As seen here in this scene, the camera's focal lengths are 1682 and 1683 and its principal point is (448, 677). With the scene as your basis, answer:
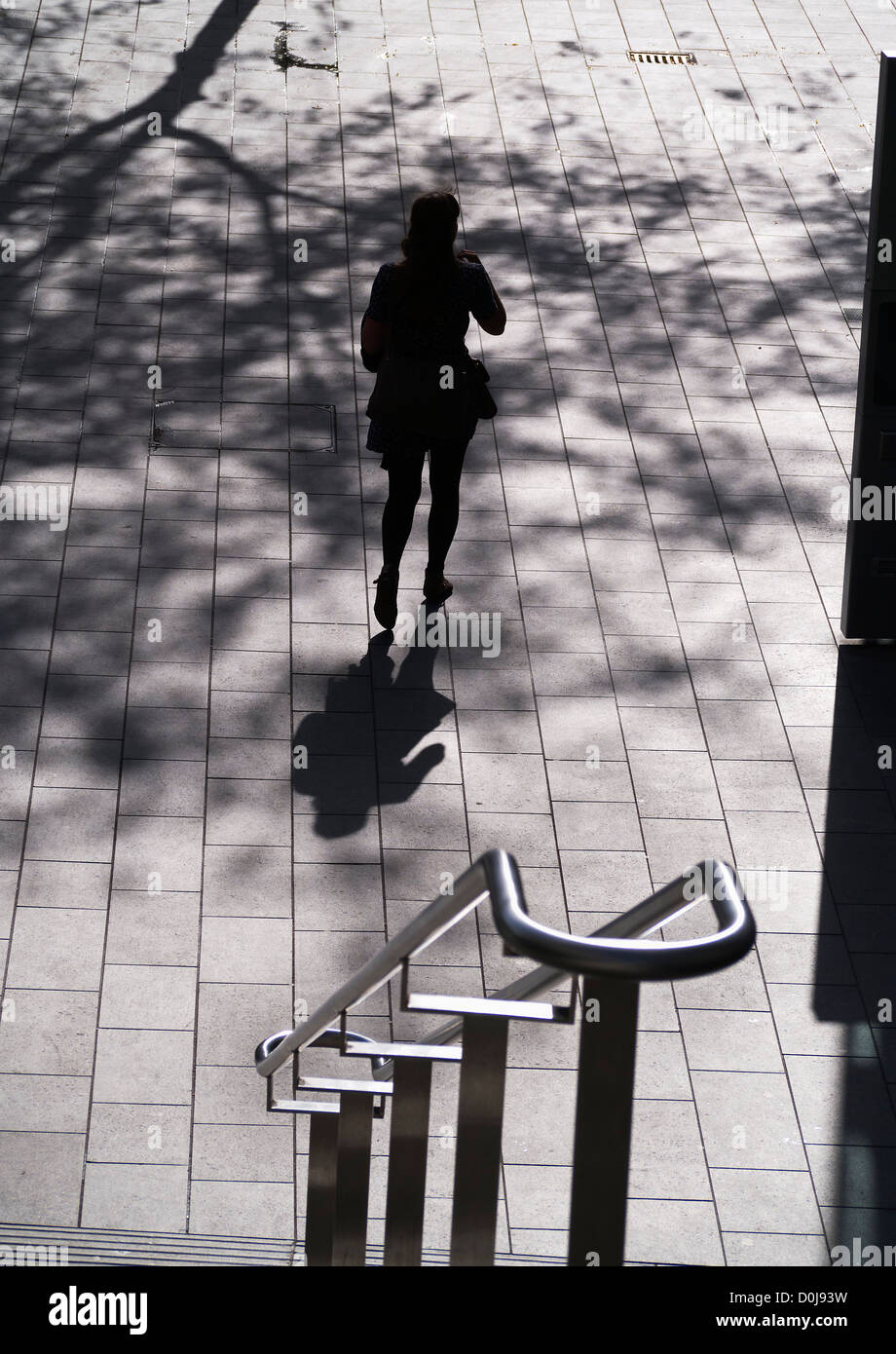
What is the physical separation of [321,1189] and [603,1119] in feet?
7.23

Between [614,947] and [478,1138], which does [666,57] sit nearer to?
[478,1138]

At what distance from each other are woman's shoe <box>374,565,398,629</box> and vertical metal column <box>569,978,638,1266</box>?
5035 millimetres

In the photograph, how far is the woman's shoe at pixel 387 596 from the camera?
725cm

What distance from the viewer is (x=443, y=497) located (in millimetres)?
7270

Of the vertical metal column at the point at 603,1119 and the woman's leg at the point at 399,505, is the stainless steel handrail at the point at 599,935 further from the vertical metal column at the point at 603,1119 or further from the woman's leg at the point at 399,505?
the woman's leg at the point at 399,505

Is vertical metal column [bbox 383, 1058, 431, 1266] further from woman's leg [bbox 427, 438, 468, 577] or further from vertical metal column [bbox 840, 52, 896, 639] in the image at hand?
vertical metal column [bbox 840, 52, 896, 639]

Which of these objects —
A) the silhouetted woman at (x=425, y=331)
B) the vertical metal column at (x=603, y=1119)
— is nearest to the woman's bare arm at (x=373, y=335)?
the silhouetted woman at (x=425, y=331)

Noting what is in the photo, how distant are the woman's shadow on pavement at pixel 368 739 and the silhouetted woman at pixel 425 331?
269mm

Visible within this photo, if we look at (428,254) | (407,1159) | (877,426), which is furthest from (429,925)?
(877,426)

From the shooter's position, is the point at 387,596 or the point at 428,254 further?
the point at 387,596

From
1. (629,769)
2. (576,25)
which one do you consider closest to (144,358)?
(629,769)

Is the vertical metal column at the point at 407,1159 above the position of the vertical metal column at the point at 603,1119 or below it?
below

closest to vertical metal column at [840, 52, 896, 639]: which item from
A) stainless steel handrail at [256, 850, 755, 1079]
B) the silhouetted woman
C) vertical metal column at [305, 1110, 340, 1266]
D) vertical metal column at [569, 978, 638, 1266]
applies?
the silhouetted woman

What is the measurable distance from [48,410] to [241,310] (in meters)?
1.65
